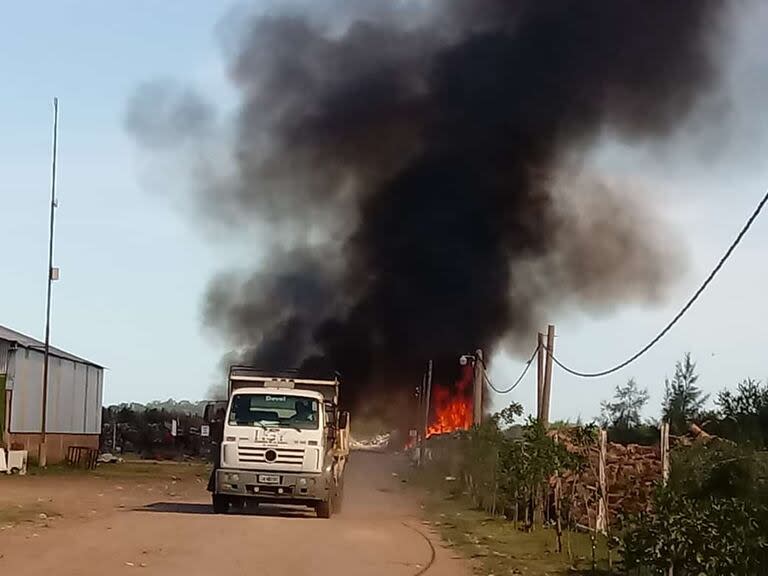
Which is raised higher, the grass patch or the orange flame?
the orange flame

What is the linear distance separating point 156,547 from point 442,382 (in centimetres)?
3925

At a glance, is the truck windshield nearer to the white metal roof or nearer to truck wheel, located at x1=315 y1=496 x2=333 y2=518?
truck wheel, located at x1=315 y1=496 x2=333 y2=518

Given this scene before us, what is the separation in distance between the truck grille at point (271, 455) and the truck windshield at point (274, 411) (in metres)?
0.49

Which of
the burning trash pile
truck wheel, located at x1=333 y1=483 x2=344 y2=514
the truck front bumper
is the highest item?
the truck front bumper

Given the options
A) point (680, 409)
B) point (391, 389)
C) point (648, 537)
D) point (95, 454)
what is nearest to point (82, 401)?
point (95, 454)

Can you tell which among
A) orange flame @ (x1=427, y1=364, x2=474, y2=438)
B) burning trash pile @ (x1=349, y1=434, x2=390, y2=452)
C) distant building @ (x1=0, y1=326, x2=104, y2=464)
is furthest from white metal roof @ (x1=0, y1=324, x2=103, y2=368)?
burning trash pile @ (x1=349, y1=434, x2=390, y2=452)

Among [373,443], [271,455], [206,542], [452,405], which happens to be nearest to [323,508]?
[271,455]

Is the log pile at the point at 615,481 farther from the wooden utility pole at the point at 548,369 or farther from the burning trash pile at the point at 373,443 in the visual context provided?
the burning trash pile at the point at 373,443

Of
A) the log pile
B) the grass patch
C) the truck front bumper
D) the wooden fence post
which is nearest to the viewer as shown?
the grass patch

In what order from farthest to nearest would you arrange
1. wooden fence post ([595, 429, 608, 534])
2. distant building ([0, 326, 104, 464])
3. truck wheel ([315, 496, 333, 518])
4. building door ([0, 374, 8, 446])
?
distant building ([0, 326, 104, 464]) < building door ([0, 374, 8, 446]) < truck wheel ([315, 496, 333, 518]) < wooden fence post ([595, 429, 608, 534])

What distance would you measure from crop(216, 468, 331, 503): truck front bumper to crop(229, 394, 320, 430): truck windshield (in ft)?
2.97

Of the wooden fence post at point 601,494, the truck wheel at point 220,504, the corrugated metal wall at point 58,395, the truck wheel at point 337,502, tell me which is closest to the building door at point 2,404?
the corrugated metal wall at point 58,395

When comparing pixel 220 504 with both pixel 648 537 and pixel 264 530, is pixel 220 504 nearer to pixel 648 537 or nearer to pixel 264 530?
pixel 264 530

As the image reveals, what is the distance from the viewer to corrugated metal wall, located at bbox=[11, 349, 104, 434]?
135 feet
